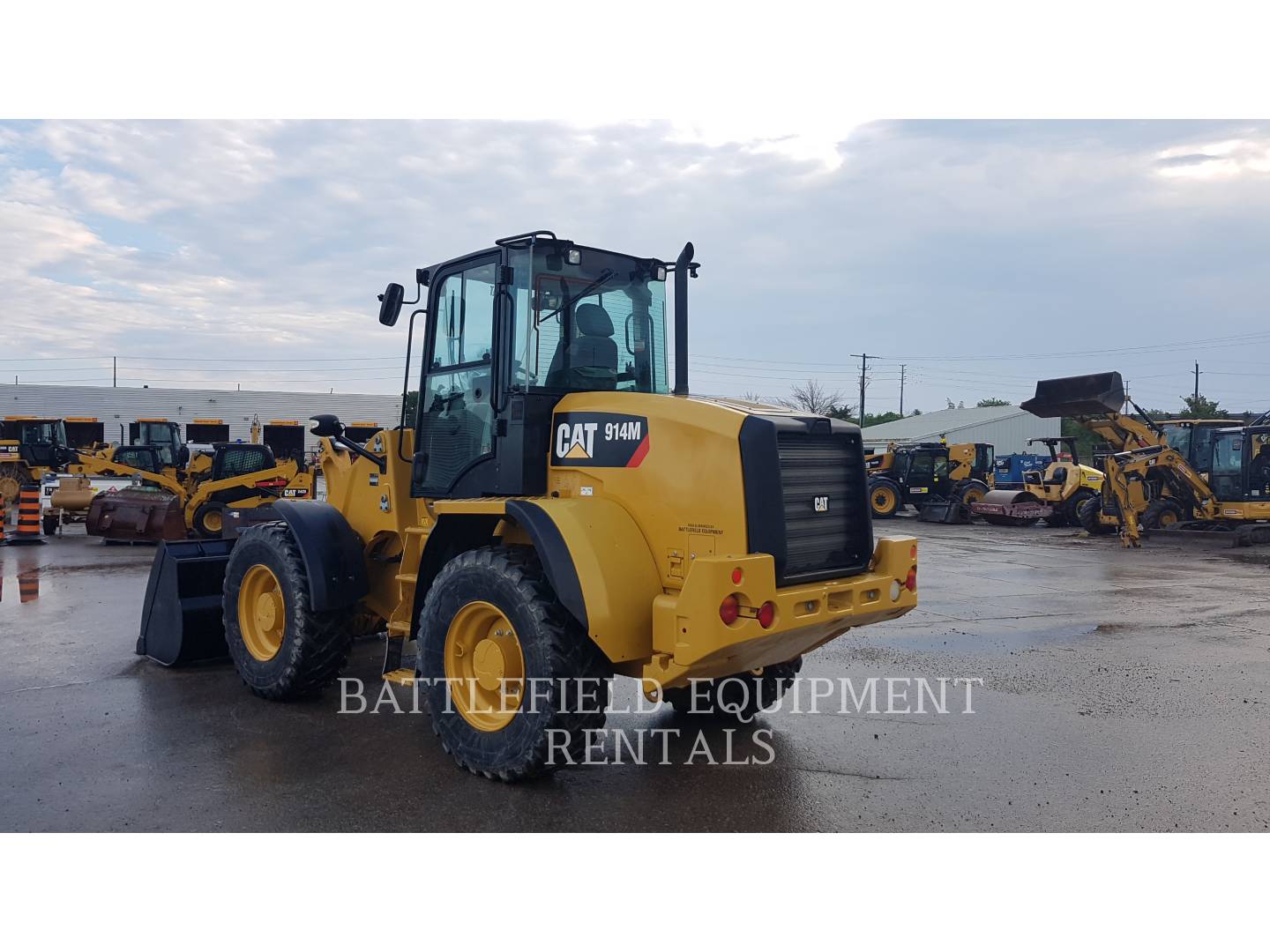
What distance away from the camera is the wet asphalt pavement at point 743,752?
4355 millimetres

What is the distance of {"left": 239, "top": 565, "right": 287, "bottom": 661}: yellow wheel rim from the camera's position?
6.40m

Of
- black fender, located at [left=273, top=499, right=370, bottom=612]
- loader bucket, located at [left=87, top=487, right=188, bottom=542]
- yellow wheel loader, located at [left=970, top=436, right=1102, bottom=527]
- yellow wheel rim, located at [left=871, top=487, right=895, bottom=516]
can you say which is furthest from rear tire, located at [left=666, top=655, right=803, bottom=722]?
yellow wheel rim, located at [left=871, top=487, right=895, bottom=516]

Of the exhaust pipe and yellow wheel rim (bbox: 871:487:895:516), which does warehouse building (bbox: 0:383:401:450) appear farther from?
the exhaust pipe

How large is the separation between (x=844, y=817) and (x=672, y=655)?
1127mm

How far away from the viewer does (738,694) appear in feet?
19.8

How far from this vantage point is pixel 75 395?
5253 centimetres

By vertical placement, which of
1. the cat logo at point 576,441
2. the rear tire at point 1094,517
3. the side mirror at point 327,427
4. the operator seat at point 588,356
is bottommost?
the rear tire at point 1094,517

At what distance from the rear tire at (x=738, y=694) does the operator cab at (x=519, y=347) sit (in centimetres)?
186

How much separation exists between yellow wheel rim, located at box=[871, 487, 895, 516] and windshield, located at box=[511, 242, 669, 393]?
887 inches

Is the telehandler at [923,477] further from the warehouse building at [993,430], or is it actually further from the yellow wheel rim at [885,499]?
the warehouse building at [993,430]

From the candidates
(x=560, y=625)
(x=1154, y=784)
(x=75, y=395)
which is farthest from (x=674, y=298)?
(x=75, y=395)

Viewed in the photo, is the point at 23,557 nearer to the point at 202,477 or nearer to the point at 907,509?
the point at 202,477

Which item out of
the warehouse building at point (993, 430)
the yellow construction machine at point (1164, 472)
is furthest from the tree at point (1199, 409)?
the yellow construction machine at point (1164, 472)

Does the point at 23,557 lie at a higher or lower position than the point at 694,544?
lower
